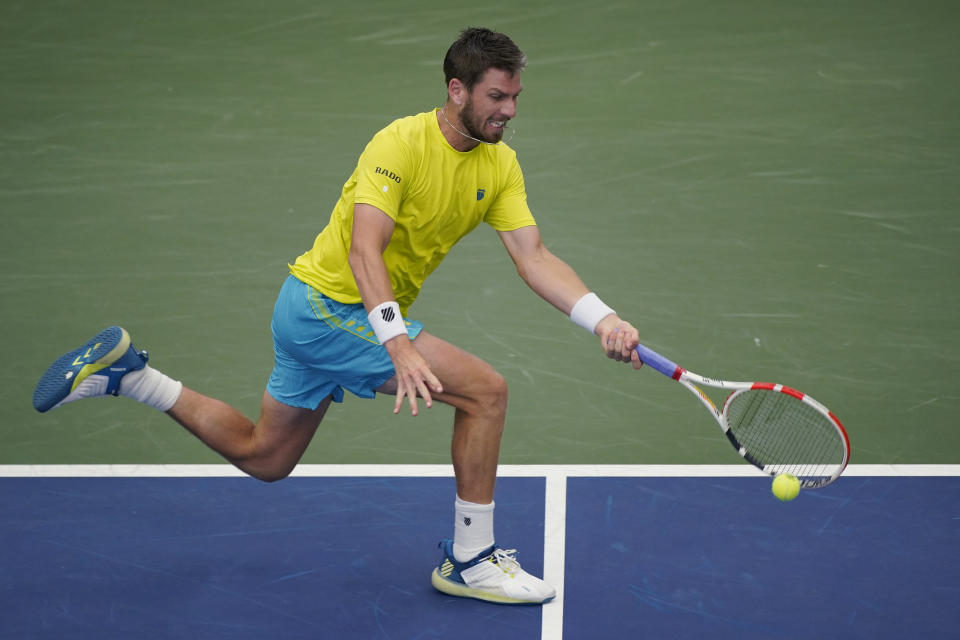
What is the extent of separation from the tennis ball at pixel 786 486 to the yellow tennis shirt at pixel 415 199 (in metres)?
1.41

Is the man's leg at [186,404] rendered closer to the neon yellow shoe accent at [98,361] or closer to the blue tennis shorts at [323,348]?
the neon yellow shoe accent at [98,361]

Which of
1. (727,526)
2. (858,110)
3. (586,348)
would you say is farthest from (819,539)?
(858,110)

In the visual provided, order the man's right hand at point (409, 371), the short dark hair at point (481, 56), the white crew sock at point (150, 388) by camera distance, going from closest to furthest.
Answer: the man's right hand at point (409, 371) → the short dark hair at point (481, 56) → the white crew sock at point (150, 388)

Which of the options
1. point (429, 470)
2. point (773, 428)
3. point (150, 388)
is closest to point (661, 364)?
point (773, 428)

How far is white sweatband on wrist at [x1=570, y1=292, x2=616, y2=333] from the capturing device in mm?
5070

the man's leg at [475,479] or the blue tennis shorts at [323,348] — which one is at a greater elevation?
the blue tennis shorts at [323,348]

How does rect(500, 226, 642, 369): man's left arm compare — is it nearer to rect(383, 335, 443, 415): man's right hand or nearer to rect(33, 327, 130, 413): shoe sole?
rect(383, 335, 443, 415): man's right hand

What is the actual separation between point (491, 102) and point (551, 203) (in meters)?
3.73

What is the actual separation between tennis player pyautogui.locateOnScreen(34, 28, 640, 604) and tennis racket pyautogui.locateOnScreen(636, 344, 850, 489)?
0.98ft

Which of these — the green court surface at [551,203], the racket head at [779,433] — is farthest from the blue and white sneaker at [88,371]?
the racket head at [779,433]

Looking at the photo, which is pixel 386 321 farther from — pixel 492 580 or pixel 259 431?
pixel 492 580

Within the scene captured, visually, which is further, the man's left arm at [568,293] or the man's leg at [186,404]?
the man's leg at [186,404]

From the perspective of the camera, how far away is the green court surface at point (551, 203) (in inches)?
261

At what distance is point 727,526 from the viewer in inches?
219
